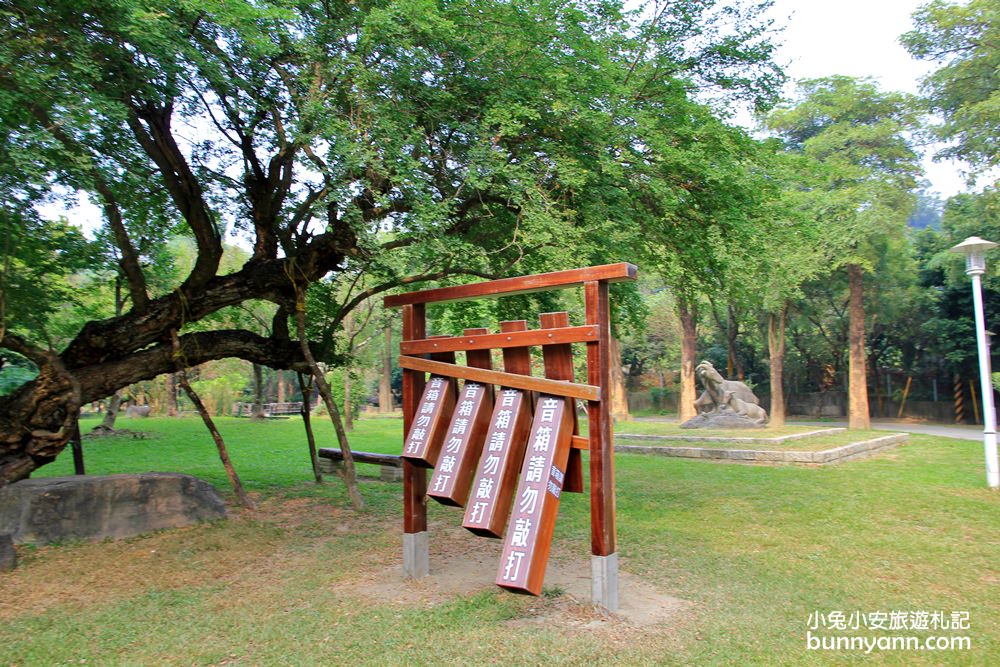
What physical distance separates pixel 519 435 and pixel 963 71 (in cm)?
1994

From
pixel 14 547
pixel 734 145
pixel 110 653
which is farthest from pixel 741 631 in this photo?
pixel 14 547

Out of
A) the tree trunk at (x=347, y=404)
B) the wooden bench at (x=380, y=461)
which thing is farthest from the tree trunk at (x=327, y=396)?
the tree trunk at (x=347, y=404)

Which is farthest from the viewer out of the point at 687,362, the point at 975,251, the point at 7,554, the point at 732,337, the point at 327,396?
the point at 732,337

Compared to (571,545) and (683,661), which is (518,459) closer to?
(683,661)

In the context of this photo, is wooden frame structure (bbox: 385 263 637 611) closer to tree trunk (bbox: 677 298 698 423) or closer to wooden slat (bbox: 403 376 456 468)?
wooden slat (bbox: 403 376 456 468)

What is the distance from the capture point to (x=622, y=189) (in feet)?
26.3

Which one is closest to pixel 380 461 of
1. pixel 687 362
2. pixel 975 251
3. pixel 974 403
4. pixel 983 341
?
pixel 983 341

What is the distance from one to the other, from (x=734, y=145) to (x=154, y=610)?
7.63 metres

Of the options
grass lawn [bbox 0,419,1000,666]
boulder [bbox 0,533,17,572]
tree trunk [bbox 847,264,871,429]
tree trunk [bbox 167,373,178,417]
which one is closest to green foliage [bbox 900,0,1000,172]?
tree trunk [bbox 847,264,871,429]

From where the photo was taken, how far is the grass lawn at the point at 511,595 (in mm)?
4305

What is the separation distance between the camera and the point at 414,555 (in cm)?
586

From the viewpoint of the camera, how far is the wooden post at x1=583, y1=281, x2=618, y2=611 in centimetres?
486

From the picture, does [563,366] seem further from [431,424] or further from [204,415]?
[204,415]

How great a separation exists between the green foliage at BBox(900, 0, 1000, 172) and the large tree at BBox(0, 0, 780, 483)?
41.8ft
